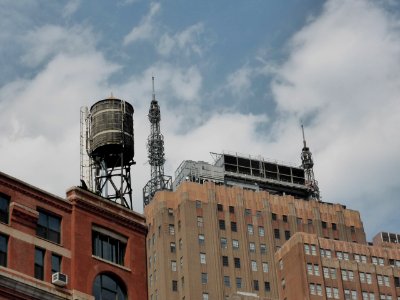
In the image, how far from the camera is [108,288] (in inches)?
2218

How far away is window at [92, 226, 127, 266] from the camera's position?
2247 inches

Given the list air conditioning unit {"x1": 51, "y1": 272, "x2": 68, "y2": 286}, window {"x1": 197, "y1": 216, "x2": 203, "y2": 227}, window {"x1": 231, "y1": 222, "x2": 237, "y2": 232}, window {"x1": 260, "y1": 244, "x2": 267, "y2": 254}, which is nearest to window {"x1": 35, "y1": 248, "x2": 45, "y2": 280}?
air conditioning unit {"x1": 51, "y1": 272, "x2": 68, "y2": 286}

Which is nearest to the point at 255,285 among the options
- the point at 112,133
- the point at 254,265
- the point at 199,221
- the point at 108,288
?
the point at 254,265

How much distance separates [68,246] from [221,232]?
127m

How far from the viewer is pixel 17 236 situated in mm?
52281

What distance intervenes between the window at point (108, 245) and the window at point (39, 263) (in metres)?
4.04

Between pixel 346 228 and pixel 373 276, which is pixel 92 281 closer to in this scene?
pixel 373 276

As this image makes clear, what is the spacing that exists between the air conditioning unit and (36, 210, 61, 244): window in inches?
97.5

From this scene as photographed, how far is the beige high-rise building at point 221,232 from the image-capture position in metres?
173

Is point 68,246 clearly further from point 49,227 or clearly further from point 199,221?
point 199,221

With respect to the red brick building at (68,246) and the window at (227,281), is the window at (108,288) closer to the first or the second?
the red brick building at (68,246)

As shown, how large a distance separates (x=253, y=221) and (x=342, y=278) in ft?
96.0

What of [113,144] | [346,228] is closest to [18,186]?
[113,144]

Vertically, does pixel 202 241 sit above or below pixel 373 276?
above
